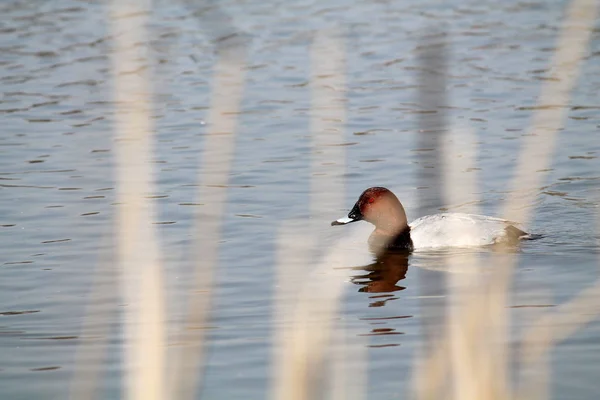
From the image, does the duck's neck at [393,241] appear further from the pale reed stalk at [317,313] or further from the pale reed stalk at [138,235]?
the pale reed stalk at [138,235]

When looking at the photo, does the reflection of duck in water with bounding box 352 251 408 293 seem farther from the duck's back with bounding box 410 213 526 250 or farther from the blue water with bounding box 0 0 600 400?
the duck's back with bounding box 410 213 526 250

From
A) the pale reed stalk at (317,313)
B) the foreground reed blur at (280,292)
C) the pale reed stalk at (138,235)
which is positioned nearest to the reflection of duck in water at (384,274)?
the pale reed stalk at (317,313)

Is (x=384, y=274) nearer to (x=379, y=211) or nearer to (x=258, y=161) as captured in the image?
(x=379, y=211)

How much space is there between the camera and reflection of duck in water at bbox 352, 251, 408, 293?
27.2ft

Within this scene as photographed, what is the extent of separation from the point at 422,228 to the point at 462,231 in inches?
17.2

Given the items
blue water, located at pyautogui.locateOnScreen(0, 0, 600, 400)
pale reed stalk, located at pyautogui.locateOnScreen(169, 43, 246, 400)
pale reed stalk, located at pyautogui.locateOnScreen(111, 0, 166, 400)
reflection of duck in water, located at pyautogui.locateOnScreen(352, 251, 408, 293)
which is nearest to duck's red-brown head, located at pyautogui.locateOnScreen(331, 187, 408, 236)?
reflection of duck in water, located at pyautogui.locateOnScreen(352, 251, 408, 293)

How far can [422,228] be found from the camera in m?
9.56

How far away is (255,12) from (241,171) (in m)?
7.92

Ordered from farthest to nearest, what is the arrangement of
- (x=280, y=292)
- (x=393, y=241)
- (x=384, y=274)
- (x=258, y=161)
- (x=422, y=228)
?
(x=258, y=161)
(x=393, y=241)
(x=422, y=228)
(x=384, y=274)
(x=280, y=292)

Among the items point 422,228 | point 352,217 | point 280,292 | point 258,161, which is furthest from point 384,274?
point 280,292

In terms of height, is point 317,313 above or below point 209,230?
below

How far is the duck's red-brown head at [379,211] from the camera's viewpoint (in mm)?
9789

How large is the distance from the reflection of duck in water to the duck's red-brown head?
0.27 meters

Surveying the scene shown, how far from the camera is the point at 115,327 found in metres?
7.12
